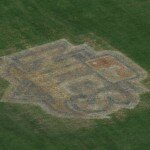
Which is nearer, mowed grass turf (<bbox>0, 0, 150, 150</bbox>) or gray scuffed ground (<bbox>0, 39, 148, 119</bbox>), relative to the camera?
mowed grass turf (<bbox>0, 0, 150, 150</bbox>)

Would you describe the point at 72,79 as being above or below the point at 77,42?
below

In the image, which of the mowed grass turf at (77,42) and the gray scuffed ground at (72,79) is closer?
the mowed grass turf at (77,42)

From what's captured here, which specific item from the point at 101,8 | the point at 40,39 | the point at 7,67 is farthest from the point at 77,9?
the point at 7,67

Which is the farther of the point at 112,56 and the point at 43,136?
the point at 112,56

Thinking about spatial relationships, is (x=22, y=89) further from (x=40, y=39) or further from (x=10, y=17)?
(x=10, y=17)
